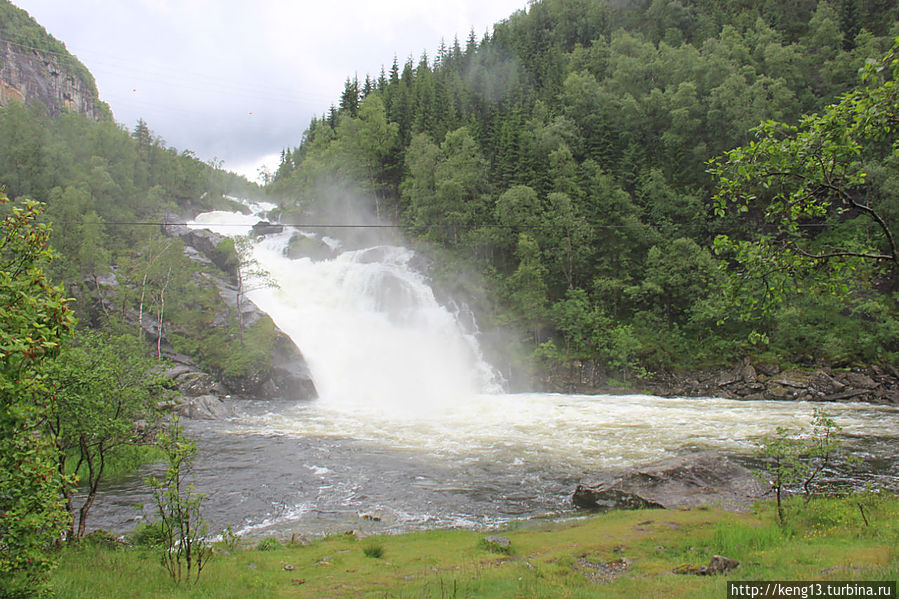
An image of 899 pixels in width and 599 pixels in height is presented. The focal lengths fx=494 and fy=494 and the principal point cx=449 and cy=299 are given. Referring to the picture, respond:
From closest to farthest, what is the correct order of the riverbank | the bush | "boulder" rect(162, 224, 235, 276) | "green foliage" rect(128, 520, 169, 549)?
"green foliage" rect(128, 520, 169, 549) → the bush → the riverbank → "boulder" rect(162, 224, 235, 276)

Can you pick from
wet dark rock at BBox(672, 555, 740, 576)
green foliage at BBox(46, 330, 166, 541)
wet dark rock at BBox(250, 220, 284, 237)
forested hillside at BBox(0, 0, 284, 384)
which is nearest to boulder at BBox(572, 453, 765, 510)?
wet dark rock at BBox(672, 555, 740, 576)

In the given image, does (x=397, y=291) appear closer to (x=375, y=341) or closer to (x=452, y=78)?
(x=375, y=341)

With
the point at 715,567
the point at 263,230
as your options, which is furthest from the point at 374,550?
the point at 263,230

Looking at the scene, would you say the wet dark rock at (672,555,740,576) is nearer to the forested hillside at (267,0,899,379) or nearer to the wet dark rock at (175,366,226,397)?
the forested hillside at (267,0,899,379)

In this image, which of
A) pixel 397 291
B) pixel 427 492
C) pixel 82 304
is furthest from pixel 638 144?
pixel 82 304

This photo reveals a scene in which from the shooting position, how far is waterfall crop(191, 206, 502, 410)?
34.7 m

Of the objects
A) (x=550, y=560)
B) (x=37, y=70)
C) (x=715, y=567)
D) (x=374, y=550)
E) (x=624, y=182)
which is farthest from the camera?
(x=37, y=70)

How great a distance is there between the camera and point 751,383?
111 ft

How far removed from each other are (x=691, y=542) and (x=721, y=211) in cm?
669

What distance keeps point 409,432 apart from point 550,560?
15.4m

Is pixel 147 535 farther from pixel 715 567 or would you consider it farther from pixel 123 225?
pixel 123 225

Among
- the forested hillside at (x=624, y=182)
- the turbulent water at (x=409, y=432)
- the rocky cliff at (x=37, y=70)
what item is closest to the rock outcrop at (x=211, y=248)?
the turbulent water at (x=409, y=432)

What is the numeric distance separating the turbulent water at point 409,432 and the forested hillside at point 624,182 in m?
6.10

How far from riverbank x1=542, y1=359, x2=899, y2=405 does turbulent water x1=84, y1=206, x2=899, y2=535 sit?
2507 mm
